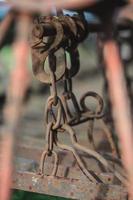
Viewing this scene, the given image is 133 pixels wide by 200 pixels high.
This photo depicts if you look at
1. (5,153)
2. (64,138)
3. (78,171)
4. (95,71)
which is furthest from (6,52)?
(5,153)

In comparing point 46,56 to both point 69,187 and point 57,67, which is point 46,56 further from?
point 69,187

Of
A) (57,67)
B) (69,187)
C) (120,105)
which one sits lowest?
(69,187)

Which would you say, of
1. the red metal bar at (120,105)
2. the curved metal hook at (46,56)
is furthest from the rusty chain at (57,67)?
the red metal bar at (120,105)

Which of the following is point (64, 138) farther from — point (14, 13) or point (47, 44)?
point (14, 13)

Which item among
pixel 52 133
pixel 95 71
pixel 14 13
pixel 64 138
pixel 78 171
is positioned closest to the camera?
pixel 14 13

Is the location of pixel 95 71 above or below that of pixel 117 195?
above

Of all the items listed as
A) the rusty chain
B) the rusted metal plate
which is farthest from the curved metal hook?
the rusted metal plate

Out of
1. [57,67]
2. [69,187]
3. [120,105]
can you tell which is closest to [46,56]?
[57,67]
